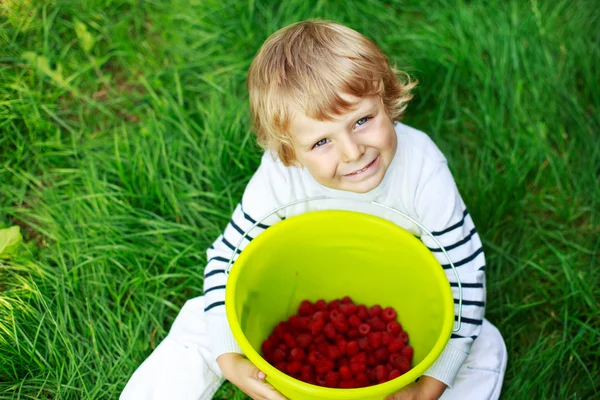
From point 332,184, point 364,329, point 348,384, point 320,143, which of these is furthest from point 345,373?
point 320,143

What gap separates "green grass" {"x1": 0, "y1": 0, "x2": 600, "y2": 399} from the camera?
1.56m

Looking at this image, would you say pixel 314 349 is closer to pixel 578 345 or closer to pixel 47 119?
pixel 578 345

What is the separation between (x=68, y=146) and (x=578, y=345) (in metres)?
1.50

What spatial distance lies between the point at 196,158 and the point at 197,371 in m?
0.65

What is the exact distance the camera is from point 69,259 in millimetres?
1674

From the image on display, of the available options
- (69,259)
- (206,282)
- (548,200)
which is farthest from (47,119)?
(548,200)

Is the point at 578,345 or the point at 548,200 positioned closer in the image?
the point at 578,345

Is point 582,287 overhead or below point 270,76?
below

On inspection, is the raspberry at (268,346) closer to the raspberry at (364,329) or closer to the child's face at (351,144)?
the raspberry at (364,329)

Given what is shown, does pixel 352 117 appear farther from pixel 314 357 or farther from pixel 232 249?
pixel 314 357

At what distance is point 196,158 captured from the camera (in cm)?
185

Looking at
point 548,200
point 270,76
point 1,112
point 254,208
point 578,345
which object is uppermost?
point 270,76

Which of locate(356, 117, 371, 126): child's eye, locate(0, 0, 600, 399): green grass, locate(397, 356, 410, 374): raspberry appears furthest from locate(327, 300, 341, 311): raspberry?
locate(356, 117, 371, 126): child's eye

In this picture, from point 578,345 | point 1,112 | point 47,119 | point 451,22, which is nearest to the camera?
point 578,345
